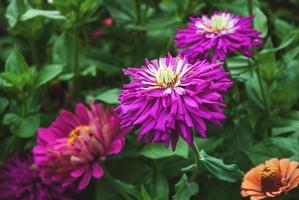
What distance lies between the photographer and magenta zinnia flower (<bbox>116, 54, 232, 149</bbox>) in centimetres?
56

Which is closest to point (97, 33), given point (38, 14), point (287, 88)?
point (38, 14)

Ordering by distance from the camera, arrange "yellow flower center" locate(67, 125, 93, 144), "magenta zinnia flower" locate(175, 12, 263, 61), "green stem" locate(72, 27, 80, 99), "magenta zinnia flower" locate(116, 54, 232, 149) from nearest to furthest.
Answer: "magenta zinnia flower" locate(116, 54, 232, 149) → "magenta zinnia flower" locate(175, 12, 263, 61) → "yellow flower center" locate(67, 125, 93, 144) → "green stem" locate(72, 27, 80, 99)

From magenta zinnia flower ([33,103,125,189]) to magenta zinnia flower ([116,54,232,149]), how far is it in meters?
0.17

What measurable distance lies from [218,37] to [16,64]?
330 millimetres

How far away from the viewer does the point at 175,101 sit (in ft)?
1.88

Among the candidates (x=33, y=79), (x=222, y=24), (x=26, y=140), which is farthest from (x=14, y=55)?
(x=222, y=24)

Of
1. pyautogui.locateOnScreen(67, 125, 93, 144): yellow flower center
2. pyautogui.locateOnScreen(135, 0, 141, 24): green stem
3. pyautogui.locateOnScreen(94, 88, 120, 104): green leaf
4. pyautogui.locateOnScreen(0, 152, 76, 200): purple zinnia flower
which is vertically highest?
pyautogui.locateOnScreen(135, 0, 141, 24): green stem

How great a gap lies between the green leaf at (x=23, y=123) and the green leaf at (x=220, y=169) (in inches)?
12.7

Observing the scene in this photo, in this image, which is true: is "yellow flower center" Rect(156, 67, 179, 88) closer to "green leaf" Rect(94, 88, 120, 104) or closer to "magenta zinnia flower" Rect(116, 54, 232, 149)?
"magenta zinnia flower" Rect(116, 54, 232, 149)

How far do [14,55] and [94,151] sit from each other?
0.22 meters

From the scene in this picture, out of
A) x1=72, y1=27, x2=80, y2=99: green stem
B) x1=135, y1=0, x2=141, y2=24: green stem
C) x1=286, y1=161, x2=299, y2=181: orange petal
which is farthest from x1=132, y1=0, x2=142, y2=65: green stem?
x1=286, y1=161, x2=299, y2=181: orange petal

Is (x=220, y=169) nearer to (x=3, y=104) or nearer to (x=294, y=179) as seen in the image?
(x=294, y=179)

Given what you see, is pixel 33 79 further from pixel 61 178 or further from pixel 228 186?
pixel 228 186

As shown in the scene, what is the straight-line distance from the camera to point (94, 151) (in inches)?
30.9
